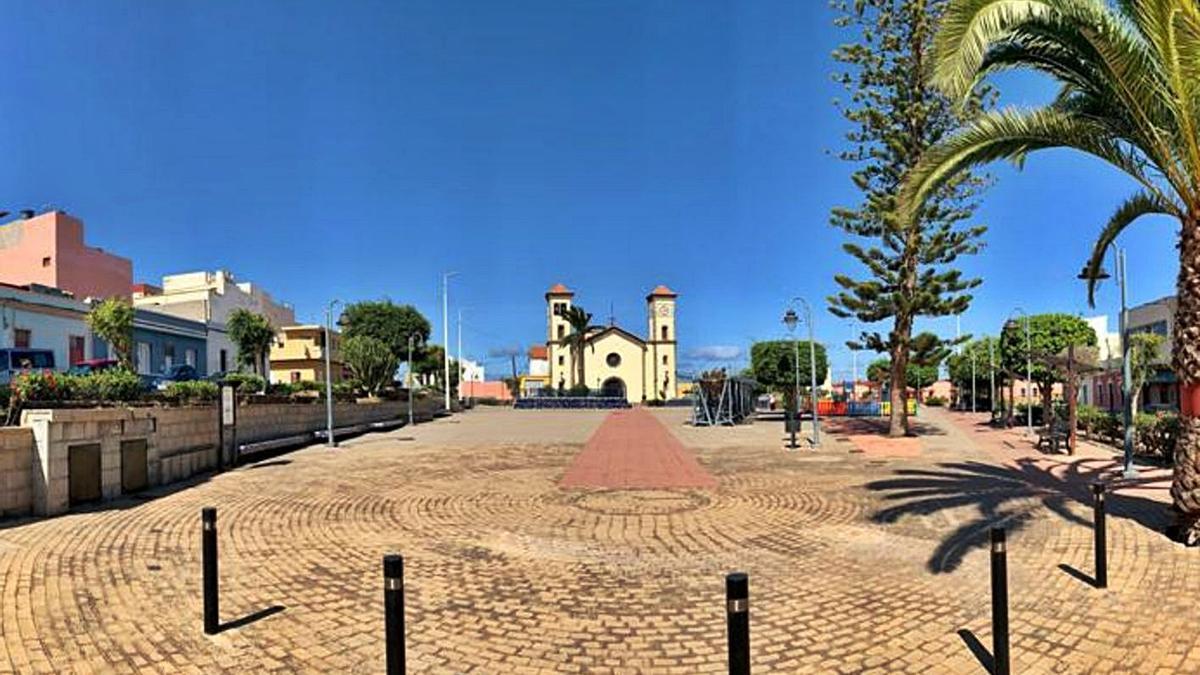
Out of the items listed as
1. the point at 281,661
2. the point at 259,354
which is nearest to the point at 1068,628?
the point at 281,661

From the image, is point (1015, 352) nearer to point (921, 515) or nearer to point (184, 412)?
point (921, 515)

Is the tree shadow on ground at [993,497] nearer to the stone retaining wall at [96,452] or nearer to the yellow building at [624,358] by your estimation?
the stone retaining wall at [96,452]

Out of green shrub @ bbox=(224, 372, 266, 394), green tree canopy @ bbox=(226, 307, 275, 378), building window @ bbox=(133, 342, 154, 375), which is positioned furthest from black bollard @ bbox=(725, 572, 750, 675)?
green tree canopy @ bbox=(226, 307, 275, 378)

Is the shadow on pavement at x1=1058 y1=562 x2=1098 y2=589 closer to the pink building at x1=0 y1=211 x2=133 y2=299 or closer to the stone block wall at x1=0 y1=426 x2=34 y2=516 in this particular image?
the stone block wall at x1=0 y1=426 x2=34 y2=516

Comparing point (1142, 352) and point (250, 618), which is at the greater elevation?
point (1142, 352)

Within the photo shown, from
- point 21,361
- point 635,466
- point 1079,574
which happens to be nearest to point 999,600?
point 1079,574

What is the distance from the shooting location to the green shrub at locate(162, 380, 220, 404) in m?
16.1

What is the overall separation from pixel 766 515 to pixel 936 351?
18.7 metres

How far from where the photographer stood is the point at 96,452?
10.4m

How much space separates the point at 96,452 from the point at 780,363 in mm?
52682

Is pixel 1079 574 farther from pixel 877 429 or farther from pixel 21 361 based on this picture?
pixel 21 361

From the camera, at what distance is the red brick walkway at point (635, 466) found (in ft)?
41.8

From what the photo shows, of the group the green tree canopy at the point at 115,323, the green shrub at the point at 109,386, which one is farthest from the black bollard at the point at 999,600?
the green tree canopy at the point at 115,323

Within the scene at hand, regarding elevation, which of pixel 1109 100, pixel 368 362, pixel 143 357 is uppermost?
pixel 1109 100
